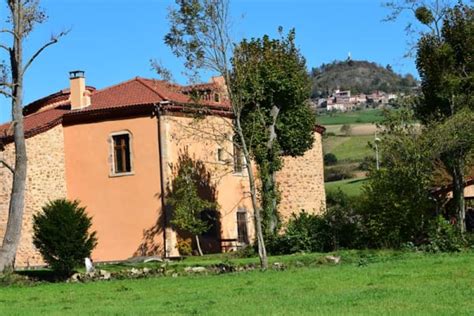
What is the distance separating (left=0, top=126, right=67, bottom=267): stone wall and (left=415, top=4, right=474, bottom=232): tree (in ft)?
54.3

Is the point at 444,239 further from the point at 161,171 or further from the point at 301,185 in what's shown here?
the point at 301,185

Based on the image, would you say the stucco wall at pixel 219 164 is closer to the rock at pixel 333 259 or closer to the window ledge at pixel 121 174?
the window ledge at pixel 121 174

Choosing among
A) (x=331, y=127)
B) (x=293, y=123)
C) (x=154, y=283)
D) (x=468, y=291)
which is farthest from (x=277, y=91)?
(x=331, y=127)

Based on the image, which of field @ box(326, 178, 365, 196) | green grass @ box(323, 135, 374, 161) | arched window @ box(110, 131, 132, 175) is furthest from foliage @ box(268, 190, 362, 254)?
green grass @ box(323, 135, 374, 161)

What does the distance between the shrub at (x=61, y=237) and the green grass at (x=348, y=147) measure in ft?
174

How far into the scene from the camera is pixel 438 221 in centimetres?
2384

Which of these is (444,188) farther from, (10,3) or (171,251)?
(10,3)

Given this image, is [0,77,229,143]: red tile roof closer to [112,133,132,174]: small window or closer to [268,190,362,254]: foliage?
[112,133,132,174]: small window

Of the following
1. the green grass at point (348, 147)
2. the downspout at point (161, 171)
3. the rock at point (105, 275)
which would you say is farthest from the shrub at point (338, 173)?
the rock at point (105, 275)

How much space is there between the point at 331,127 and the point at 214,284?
76293mm

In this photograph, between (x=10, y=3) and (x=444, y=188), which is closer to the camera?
(x=10, y=3)

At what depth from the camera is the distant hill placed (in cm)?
13088

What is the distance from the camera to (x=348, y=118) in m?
99.6

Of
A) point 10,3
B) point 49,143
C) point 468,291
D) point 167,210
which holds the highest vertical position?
point 10,3
